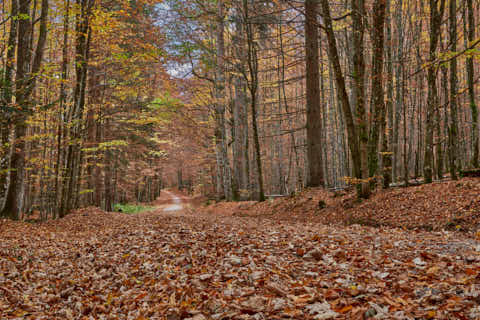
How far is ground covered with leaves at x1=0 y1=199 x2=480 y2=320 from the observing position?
2.68 m

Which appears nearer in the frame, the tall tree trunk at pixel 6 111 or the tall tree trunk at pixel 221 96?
the tall tree trunk at pixel 6 111

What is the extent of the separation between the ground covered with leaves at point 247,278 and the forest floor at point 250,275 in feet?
0.04

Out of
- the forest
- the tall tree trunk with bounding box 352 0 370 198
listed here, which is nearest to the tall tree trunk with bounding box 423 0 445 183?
the forest

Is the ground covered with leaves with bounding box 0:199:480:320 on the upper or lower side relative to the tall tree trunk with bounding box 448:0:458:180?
lower

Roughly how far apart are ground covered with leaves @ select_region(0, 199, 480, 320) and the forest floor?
0.5 inches

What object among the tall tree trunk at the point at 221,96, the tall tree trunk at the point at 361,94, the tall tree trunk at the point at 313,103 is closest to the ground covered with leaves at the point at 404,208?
the tall tree trunk at the point at 361,94

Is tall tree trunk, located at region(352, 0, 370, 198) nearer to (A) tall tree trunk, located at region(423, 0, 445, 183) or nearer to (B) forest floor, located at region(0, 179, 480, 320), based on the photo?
(B) forest floor, located at region(0, 179, 480, 320)

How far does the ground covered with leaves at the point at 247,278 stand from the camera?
2682mm

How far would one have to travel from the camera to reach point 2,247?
6.08 meters

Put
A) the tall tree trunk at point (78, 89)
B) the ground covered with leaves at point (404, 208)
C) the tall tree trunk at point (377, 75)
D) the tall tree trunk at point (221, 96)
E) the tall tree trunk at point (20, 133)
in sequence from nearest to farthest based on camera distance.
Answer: the ground covered with leaves at point (404, 208) < the tall tree trunk at point (377, 75) < the tall tree trunk at point (20, 133) < the tall tree trunk at point (78, 89) < the tall tree trunk at point (221, 96)

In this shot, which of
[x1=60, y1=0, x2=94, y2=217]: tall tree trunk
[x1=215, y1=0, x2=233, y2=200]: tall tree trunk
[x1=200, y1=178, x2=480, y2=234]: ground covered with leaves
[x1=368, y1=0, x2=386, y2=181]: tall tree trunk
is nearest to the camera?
[x1=200, y1=178, x2=480, y2=234]: ground covered with leaves

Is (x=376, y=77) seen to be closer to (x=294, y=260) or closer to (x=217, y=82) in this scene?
(x=294, y=260)

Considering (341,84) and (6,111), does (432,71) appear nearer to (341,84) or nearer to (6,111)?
(341,84)

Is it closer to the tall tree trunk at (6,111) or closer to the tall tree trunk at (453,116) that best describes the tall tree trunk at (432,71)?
the tall tree trunk at (453,116)
